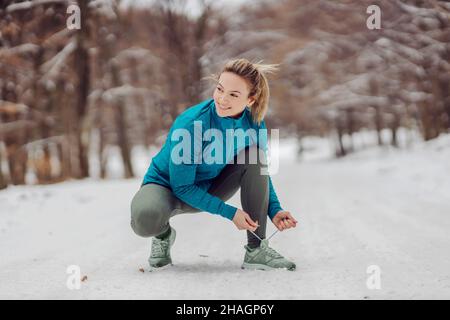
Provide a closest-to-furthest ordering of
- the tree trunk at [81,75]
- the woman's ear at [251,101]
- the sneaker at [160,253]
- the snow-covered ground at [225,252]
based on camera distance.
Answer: the snow-covered ground at [225,252]
the woman's ear at [251,101]
the sneaker at [160,253]
the tree trunk at [81,75]

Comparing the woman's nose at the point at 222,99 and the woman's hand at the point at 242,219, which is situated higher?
the woman's nose at the point at 222,99

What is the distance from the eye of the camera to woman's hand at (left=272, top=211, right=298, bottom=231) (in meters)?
2.87

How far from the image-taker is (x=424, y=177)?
9.73 metres

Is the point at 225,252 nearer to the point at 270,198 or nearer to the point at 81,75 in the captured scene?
the point at 270,198

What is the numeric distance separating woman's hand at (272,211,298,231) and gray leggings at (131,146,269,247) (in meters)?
0.09

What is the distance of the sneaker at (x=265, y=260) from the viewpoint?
2.96 meters

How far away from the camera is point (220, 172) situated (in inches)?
122

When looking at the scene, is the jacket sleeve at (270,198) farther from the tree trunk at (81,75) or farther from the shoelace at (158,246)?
the tree trunk at (81,75)

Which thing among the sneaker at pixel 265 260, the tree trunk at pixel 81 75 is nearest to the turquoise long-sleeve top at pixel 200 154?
the sneaker at pixel 265 260

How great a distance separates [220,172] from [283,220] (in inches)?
20.5

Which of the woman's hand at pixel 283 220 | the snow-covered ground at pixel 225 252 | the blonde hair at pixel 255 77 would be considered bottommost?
the snow-covered ground at pixel 225 252

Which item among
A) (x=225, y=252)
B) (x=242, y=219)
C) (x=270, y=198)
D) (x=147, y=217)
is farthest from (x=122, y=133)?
(x=242, y=219)

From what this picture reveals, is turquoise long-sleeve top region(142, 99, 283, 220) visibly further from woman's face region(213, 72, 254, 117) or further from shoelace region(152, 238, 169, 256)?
shoelace region(152, 238, 169, 256)
